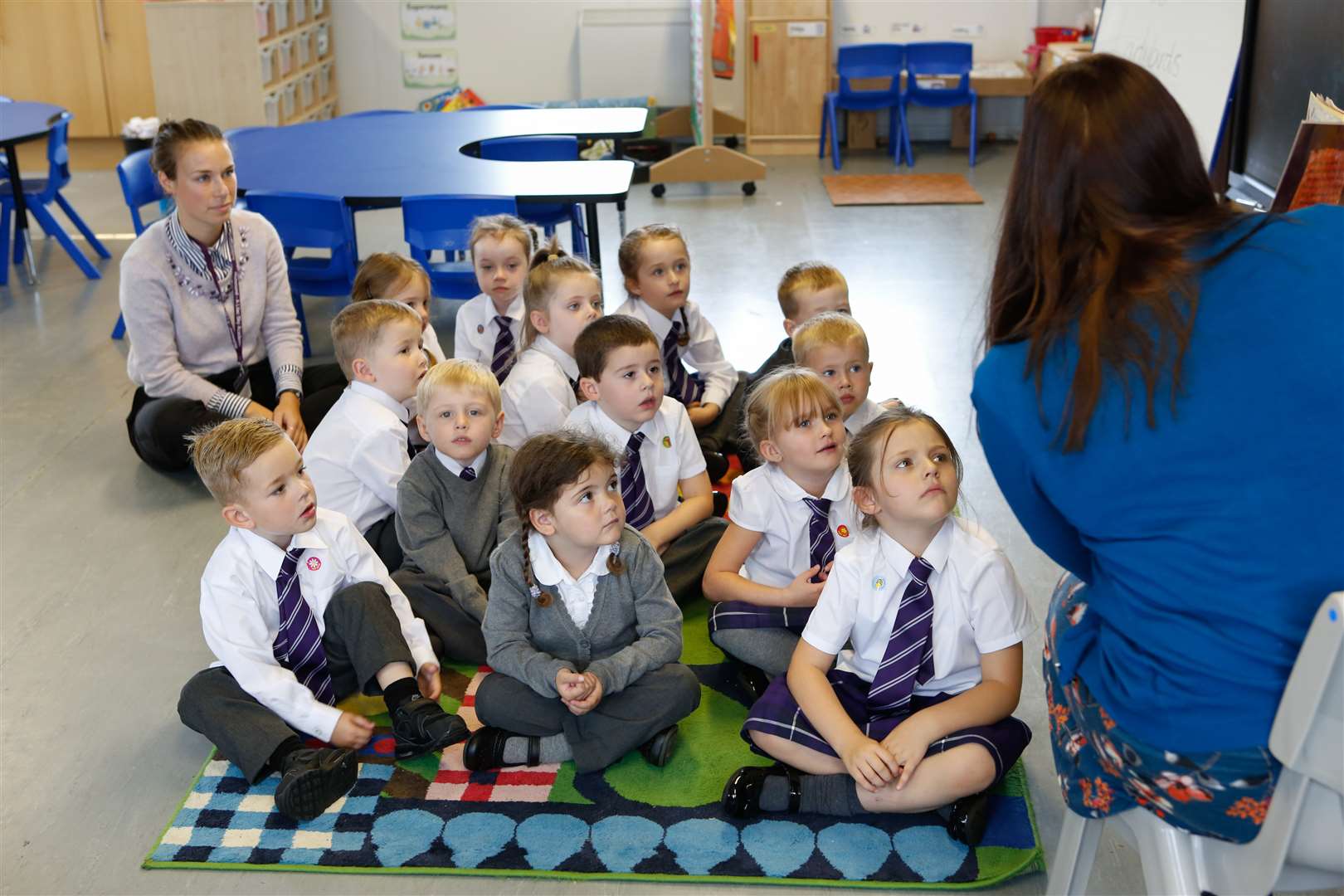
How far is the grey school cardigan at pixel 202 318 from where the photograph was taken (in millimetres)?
3443

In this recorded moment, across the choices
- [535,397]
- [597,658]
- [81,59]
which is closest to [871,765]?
[597,658]

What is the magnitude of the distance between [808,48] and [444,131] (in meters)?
3.31

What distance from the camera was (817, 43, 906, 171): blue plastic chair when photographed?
7.55 m

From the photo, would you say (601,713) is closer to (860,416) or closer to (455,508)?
(455,508)

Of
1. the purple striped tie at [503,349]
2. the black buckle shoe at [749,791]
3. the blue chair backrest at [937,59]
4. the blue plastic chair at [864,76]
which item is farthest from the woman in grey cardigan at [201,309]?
the blue chair backrest at [937,59]

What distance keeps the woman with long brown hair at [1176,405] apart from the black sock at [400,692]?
1.31 meters

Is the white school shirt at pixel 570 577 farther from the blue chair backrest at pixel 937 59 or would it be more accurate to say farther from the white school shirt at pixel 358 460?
the blue chair backrest at pixel 937 59

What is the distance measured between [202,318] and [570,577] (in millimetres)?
1809

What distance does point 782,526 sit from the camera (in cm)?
246

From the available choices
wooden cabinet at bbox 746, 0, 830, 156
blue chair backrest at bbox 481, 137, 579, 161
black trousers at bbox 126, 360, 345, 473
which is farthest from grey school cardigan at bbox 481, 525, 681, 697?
wooden cabinet at bbox 746, 0, 830, 156

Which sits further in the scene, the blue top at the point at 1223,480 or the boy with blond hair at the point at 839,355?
the boy with blond hair at the point at 839,355

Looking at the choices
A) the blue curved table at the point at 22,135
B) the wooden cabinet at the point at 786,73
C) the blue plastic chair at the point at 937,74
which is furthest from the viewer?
the wooden cabinet at the point at 786,73

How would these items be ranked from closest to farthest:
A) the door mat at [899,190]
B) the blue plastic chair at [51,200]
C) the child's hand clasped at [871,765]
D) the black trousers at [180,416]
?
the child's hand clasped at [871,765] → the black trousers at [180,416] → the blue plastic chair at [51,200] → the door mat at [899,190]

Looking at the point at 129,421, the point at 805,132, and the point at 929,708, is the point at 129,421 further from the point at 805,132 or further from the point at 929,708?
the point at 805,132
